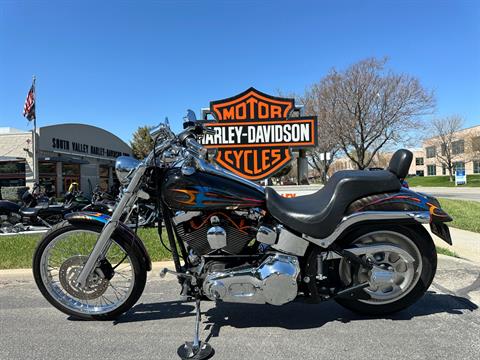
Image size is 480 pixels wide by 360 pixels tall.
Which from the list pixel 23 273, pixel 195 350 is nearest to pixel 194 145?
pixel 195 350

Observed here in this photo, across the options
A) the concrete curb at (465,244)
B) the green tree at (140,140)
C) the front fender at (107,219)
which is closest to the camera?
the front fender at (107,219)

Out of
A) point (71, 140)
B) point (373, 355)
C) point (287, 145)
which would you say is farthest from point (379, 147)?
point (373, 355)

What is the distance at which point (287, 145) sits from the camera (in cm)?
834

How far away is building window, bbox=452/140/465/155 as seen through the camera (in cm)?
4494

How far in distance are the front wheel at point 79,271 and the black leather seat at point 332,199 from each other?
1.28 meters

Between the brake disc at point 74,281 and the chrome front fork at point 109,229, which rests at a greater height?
the chrome front fork at point 109,229

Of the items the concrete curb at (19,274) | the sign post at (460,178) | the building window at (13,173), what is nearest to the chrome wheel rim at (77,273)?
the concrete curb at (19,274)

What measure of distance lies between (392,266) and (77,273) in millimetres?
2597

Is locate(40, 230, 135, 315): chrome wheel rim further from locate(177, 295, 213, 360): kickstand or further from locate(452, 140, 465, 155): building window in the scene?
locate(452, 140, 465, 155): building window

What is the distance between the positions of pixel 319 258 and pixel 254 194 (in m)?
0.72

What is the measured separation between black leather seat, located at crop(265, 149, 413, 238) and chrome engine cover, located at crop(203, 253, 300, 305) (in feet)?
1.05

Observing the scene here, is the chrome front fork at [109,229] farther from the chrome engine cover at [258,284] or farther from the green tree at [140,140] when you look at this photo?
the green tree at [140,140]

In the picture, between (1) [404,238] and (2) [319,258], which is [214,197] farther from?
(1) [404,238]

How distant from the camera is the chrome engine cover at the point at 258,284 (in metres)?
2.64
